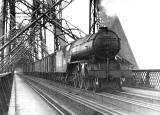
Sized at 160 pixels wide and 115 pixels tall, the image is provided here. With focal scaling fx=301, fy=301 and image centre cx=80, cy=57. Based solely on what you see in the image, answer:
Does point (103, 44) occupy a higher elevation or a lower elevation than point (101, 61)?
higher

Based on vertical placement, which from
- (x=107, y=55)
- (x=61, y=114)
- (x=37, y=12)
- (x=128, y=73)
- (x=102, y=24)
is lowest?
(x=61, y=114)

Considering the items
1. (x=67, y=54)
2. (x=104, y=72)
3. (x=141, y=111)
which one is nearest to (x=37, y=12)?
(x=67, y=54)

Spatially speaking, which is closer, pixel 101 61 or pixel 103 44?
pixel 103 44

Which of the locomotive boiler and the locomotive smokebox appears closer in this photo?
the locomotive boiler

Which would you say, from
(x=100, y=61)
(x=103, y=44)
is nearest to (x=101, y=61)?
(x=100, y=61)

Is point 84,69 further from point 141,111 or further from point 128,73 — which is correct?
point 141,111

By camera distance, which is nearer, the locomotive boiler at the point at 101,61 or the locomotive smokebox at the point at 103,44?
the locomotive boiler at the point at 101,61

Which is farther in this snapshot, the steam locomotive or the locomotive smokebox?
the locomotive smokebox

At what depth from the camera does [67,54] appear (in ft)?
65.9

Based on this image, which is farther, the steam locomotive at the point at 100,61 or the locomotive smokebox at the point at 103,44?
the locomotive smokebox at the point at 103,44

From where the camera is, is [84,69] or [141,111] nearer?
[141,111]

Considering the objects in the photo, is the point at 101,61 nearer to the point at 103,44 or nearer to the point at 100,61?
the point at 100,61

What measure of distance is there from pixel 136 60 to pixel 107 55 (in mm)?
4659

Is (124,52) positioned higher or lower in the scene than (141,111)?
higher
